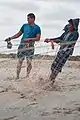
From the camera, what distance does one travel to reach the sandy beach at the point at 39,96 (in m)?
7.74

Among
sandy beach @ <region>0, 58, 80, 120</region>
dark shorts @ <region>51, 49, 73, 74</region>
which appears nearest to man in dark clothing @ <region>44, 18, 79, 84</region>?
dark shorts @ <region>51, 49, 73, 74</region>

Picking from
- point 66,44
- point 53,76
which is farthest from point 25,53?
point 66,44

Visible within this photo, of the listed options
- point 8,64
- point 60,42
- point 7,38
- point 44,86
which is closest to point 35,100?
point 44,86

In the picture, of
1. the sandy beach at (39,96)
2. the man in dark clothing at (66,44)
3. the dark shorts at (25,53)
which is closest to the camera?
the sandy beach at (39,96)

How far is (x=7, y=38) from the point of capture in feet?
40.0

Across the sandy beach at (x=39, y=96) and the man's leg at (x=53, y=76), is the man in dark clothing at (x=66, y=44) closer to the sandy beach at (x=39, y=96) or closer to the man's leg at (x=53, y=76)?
the man's leg at (x=53, y=76)

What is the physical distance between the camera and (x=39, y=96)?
946 cm

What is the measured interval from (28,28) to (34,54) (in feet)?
3.44

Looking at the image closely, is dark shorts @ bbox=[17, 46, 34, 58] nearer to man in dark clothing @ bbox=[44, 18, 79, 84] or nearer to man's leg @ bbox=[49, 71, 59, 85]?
man in dark clothing @ bbox=[44, 18, 79, 84]

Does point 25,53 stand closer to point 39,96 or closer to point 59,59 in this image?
point 59,59

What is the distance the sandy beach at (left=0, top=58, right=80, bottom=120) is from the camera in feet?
25.4

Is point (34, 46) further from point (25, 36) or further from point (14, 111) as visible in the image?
point (14, 111)

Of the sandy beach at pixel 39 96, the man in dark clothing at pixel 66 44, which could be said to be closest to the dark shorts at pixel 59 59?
the man in dark clothing at pixel 66 44

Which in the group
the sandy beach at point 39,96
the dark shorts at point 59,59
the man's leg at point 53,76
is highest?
the dark shorts at point 59,59
